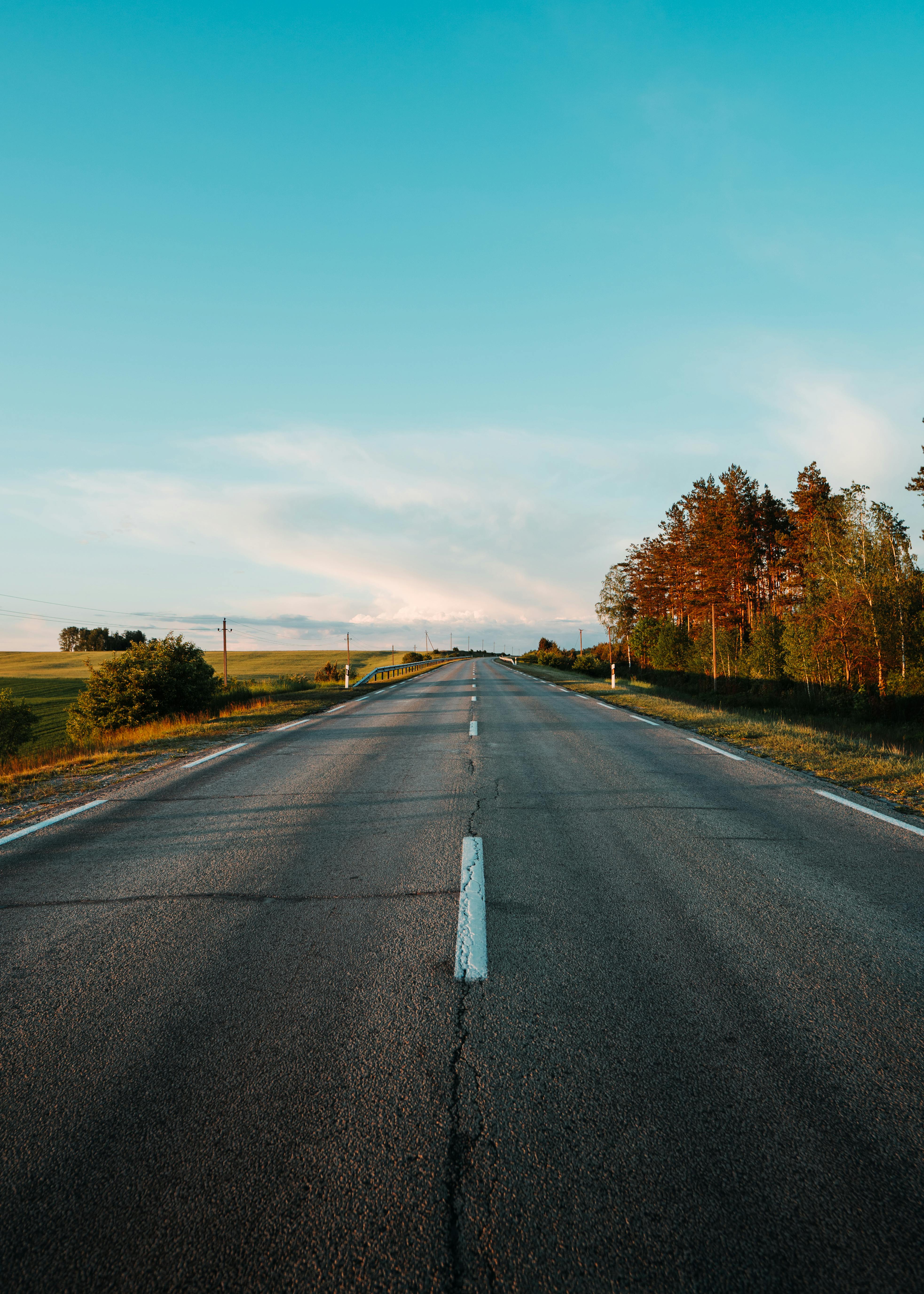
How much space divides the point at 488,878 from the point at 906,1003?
8.29 feet

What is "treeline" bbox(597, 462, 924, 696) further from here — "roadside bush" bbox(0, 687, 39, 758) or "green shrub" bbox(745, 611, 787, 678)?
"roadside bush" bbox(0, 687, 39, 758)

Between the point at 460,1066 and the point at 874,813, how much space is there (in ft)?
18.7

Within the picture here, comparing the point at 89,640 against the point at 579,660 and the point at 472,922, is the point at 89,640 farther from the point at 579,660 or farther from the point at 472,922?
the point at 472,922

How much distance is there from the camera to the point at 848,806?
656 centimetres

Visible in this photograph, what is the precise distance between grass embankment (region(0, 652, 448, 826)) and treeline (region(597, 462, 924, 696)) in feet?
74.7

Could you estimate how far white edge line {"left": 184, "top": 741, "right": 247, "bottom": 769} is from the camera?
9.45 meters

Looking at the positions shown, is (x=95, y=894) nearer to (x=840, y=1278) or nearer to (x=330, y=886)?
(x=330, y=886)

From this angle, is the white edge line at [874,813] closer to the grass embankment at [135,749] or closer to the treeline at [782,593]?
the grass embankment at [135,749]

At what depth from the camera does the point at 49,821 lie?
20.8 feet

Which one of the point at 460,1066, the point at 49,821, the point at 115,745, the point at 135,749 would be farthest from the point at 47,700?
the point at 460,1066

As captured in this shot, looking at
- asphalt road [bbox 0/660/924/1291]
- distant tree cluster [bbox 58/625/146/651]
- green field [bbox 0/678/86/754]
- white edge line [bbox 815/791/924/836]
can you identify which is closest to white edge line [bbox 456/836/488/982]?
asphalt road [bbox 0/660/924/1291]

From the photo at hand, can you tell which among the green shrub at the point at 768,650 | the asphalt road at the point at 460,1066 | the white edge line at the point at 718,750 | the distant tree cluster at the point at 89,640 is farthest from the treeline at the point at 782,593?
the distant tree cluster at the point at 89,640

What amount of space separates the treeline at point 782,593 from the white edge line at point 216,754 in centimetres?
2694

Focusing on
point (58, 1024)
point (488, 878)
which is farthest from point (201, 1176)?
point (488, 878)
